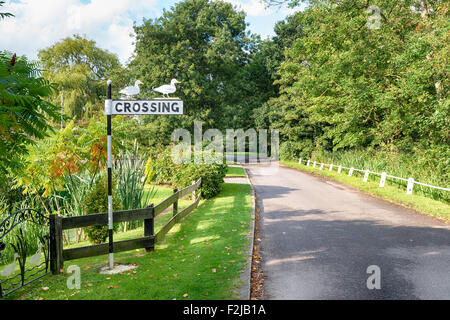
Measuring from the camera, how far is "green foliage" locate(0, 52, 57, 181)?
406 centimetres

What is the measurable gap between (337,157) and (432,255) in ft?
87.3

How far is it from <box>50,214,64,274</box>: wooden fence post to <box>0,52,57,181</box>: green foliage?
144cm

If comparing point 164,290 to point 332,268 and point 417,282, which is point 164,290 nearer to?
point 332,268

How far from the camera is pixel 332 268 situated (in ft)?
21.5

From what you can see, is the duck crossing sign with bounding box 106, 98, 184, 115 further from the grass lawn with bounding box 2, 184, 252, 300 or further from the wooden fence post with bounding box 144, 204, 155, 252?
the grass lawn with bounding box 2, 184, 252, 300

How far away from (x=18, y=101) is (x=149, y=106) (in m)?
2.21

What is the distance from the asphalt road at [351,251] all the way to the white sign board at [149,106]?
131 inches

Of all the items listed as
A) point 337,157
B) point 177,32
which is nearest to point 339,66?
point 337,157

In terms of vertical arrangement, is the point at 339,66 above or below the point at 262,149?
above

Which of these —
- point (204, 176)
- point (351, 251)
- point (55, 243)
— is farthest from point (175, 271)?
point (204, 176)

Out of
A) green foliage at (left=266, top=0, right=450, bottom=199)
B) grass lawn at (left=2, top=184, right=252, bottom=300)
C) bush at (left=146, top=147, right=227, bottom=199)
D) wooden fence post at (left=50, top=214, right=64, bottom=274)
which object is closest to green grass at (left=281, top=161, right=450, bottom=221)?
green foliage at (left=266, top=0, right=450, bottom=199)

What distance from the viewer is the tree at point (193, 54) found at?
30656 mm

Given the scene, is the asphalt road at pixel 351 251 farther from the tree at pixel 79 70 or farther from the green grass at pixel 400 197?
the tree at pixel 79 70

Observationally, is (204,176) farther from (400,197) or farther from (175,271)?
(175,271)
